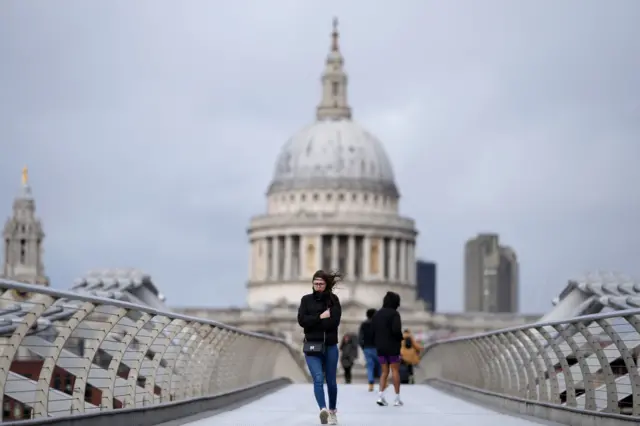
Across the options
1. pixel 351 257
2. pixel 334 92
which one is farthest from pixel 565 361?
pixel 334 92

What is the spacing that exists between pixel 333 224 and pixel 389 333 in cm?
14455

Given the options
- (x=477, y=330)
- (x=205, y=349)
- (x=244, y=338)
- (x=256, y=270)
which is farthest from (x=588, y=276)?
(x=256, y=270)

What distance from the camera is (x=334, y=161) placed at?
583ft

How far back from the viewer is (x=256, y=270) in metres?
176

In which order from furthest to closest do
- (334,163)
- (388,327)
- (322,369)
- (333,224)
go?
(334,163) → (333,224) → (388,327) → (322,369)

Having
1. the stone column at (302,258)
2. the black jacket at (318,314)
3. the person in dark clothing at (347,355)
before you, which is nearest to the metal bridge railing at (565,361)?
the black jacket at (318,314)

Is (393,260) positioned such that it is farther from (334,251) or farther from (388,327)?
(388,327)

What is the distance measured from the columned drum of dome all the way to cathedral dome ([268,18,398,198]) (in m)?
0.10

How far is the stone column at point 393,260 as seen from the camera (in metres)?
172

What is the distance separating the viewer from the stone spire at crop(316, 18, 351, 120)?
188 metres

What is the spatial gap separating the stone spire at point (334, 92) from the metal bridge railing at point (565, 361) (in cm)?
14856

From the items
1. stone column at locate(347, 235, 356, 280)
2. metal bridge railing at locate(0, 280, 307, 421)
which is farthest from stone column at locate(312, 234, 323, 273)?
metal bridge railing at locate(0, 280, 307, 421)

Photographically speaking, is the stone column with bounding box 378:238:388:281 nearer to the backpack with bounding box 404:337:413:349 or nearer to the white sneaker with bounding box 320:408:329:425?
the backpack with bounding box 404:337:413:349

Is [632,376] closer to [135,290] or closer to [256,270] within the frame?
[135,290]
